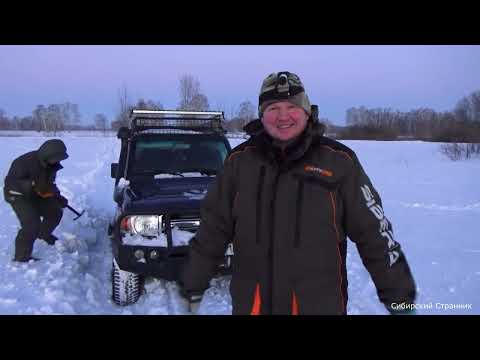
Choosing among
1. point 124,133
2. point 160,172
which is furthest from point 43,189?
point 160,172

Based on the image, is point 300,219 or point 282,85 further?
point 282,85

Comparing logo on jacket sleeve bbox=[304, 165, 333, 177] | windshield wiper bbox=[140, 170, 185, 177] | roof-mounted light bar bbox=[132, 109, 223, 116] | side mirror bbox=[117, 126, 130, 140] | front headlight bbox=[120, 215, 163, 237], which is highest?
roof-mounted light bar bbox=[132, 109, 223, 116]

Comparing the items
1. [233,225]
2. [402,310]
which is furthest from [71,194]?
[402,310]

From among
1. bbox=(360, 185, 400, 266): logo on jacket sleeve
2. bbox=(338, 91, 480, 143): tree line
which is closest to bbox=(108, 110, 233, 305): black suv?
bbox=(360, 185, 400, 266): logo on jacket sleeve

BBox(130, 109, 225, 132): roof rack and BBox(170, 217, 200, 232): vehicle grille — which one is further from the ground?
BBox(130, 109, 225, 132): roof rack

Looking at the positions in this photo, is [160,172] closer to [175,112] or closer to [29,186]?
[175,112]

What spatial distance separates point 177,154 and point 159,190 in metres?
1.04

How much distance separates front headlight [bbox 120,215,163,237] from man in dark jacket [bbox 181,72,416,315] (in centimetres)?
176

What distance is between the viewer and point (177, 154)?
506cm

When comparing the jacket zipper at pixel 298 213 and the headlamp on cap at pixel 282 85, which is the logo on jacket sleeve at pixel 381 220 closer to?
the jacket zipper at pixel 298 213

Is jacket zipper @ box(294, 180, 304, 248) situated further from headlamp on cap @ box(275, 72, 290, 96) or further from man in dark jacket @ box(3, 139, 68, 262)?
man in dark jacket @ box(3, 139, 68, 262)

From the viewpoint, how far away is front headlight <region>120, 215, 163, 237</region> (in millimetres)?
3652
